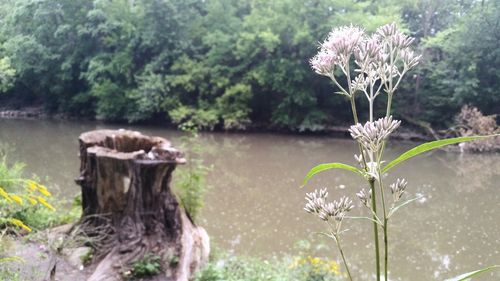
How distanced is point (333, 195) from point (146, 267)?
198 inches

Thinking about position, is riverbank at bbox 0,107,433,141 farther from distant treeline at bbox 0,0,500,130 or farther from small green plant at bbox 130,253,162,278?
small green plant at bbox 130,253,162,278

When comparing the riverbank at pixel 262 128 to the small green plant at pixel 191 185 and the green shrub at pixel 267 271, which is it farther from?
the green shrub at pixel 267 271

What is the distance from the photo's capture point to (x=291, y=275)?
4012mm

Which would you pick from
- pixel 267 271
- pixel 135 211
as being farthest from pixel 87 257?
pixel 267 271

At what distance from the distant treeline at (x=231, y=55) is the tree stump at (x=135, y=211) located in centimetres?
1166

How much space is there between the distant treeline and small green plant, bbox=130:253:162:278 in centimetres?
1218

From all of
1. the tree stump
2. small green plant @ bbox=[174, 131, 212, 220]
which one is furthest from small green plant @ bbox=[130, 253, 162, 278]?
small green plant @ bbox=[174, 131, 212, 220]

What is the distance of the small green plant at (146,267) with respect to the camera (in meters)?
3.86

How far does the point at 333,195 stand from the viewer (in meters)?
8.32

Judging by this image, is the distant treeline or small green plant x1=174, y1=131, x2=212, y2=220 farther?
the distant treeline

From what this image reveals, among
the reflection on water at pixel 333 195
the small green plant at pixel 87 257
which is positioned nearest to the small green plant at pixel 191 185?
the small green plant at pixel 87 257

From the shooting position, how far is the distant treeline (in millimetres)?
15672

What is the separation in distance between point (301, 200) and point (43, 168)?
18.5ft

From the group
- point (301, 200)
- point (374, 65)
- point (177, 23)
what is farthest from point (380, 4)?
point (374, 65)
